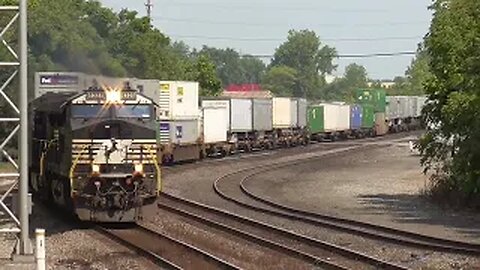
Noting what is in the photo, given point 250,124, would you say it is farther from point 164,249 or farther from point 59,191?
point 164,249

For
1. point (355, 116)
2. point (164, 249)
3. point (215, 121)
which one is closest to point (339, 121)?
point (355, 116)

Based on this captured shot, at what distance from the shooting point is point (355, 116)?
71.0m

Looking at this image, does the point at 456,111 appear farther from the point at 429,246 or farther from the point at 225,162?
the point at 225,162

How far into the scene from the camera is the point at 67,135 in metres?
18.8

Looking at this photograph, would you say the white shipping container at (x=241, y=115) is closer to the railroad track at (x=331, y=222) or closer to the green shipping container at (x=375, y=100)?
the railroad track at (x=331, y=222)

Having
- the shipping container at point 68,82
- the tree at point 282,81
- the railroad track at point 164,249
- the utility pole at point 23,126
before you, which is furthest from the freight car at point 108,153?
the tree at point 282,81

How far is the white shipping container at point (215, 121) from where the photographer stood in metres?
43.1

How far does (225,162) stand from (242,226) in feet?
75.4

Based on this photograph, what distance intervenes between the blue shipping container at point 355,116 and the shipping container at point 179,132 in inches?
1185

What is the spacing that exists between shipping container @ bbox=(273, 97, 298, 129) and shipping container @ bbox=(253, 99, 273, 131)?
117 centimetres

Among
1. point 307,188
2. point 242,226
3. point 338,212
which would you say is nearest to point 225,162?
point 307,188

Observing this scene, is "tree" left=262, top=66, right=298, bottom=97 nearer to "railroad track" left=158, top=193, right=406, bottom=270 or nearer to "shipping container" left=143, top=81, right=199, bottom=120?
"shipping container" left=143, top=81, right=199, bottom=120

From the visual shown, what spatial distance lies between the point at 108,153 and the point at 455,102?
9.15 meters

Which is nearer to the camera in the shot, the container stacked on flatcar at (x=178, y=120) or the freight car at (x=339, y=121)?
the container stacked on flatcar at (x=178, y=120)
